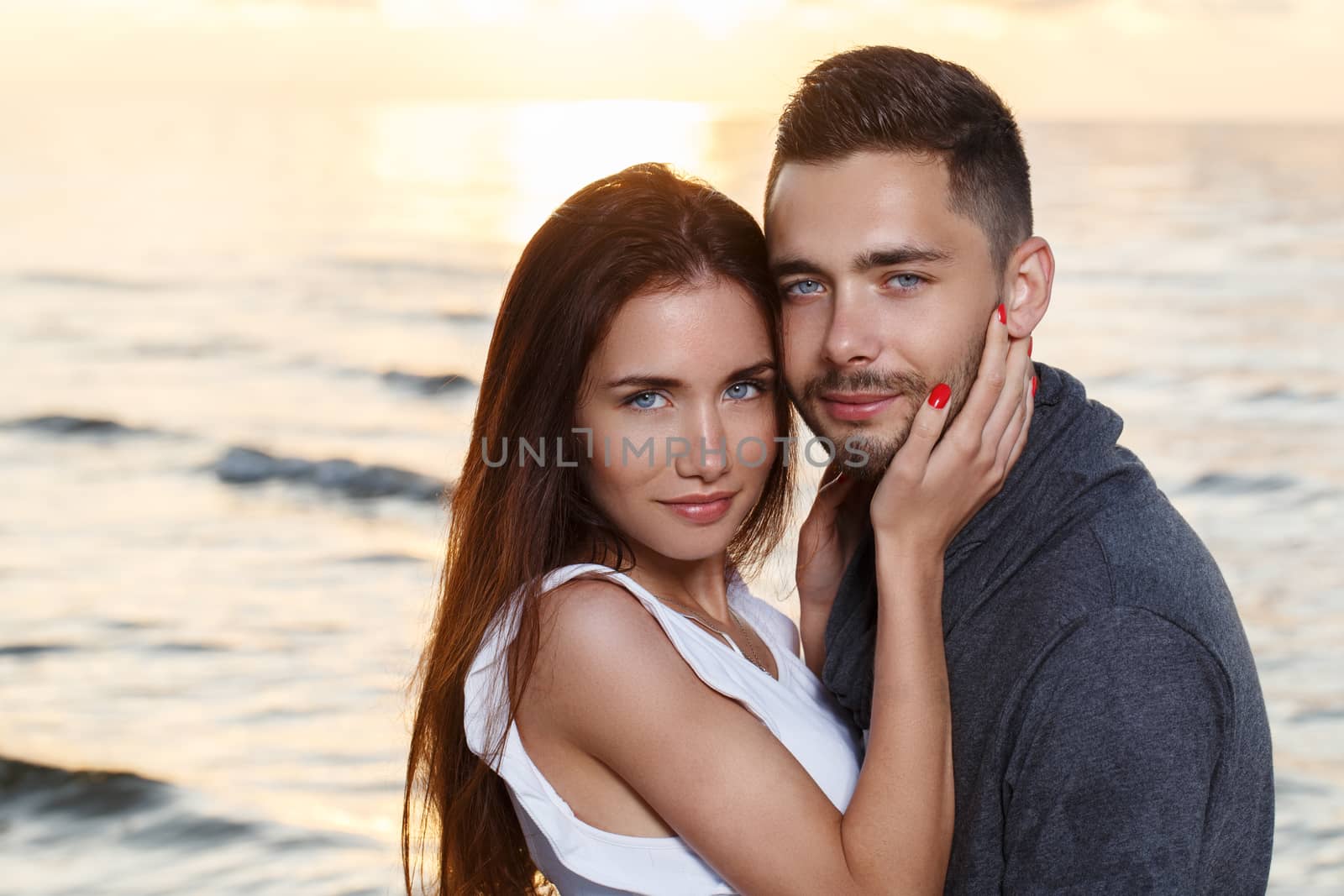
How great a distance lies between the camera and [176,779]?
5.94 m

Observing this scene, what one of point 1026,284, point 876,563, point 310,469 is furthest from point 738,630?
point 310,469

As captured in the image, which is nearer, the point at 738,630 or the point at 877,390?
the point at 877,390

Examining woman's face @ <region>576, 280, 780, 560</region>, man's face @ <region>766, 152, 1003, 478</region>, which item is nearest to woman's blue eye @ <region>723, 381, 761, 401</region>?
woman's face @ <region>576, 280, 780, 560</region>

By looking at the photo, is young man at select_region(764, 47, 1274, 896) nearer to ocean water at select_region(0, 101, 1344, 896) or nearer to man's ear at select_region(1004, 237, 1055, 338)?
man's ear at select_region(1004, 237, 1055, 338)

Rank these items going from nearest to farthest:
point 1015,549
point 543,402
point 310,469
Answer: point 1015,549 → point 543,402 → point 310,469

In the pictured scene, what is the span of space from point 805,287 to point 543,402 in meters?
0.55

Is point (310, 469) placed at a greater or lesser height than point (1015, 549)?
lesser

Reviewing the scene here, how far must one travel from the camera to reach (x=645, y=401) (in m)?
2.57

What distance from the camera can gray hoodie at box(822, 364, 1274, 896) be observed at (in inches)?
81.4

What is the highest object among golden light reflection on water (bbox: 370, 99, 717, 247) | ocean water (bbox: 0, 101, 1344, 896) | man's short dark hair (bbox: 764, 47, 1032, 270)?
golden light reflection on water (bbox: 370, 99, 717, 247)

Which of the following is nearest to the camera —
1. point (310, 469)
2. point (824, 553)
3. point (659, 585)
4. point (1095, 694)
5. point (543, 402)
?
point (1095, 694)

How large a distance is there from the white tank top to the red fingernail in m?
0.63

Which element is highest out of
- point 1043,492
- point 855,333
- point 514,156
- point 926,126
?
point 514,156

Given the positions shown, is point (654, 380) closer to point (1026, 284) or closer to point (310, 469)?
point (1026, 284)
